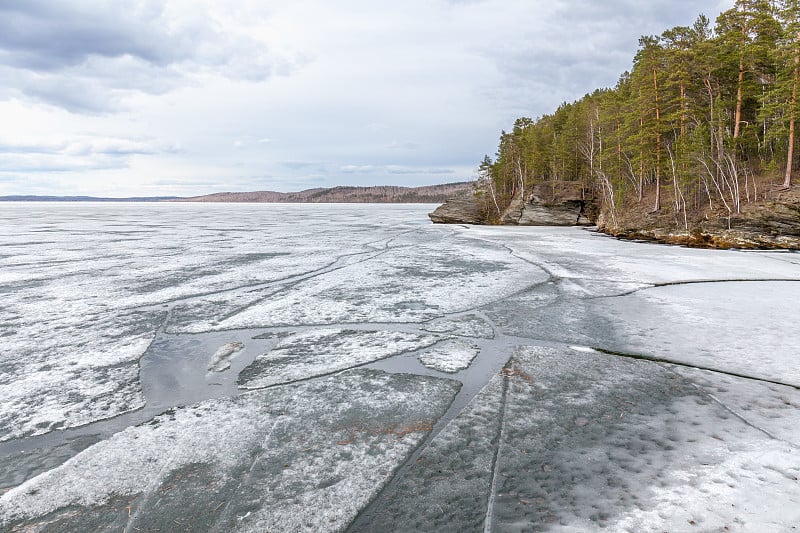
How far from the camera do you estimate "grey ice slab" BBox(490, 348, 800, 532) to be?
92.7 inches

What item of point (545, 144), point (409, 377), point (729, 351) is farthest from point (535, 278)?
point (545, 144)

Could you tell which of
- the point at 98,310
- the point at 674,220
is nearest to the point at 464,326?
the point at 98,310

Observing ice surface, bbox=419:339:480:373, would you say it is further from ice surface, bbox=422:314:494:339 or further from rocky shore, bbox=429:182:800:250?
rocky shore, bbox=429:182:800:250

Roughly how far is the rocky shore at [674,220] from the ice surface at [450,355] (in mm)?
23000

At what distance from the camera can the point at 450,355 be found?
5207mm

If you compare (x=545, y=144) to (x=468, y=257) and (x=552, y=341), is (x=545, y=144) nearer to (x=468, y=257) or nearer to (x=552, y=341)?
(x=468, y=257)

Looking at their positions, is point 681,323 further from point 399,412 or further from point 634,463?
point 399,412

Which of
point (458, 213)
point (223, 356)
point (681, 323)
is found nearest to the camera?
point (223, 356)

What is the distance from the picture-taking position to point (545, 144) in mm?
58406

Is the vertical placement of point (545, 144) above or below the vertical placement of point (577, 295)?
above

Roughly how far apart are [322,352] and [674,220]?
32.2 meters

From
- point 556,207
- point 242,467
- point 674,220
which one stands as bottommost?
point 242,467

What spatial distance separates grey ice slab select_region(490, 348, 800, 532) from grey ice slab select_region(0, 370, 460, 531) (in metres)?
0.85

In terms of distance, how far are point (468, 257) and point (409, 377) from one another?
10857 mm
